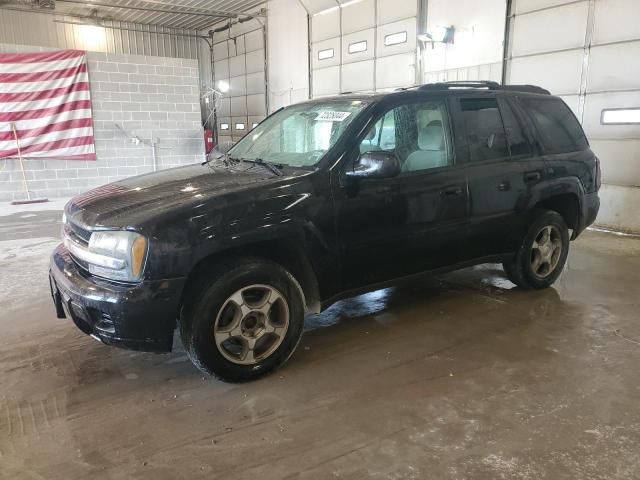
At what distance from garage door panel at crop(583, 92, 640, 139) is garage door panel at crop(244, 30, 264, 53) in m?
10.8

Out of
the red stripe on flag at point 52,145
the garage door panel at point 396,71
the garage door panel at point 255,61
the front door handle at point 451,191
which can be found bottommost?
the front door handle at point 451,191

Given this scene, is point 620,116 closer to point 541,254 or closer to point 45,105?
point 541,254

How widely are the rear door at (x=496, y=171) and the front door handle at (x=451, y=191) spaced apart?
12 cm

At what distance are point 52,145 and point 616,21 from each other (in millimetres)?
9939

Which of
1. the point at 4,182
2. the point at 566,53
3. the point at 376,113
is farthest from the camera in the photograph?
the point at 4,182

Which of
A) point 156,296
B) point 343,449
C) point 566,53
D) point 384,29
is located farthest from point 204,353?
point 384,29

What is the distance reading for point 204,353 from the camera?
108 inches

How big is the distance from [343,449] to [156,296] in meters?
1.16

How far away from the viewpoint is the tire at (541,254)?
4219 mm

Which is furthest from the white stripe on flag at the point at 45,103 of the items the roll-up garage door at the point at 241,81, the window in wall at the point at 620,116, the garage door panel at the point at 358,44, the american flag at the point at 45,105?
the window in wall at the point at 620,116

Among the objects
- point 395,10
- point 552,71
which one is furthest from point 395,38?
point 552,71

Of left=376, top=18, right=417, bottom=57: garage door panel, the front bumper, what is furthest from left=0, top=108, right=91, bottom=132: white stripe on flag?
the front bumper

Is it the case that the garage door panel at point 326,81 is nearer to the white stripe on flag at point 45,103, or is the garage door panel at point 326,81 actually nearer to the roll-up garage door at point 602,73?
the roll-up garage door at point 602,73

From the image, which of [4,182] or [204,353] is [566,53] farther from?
[4,182]
